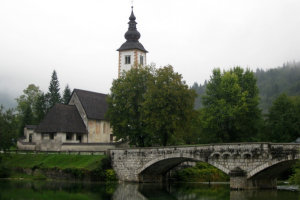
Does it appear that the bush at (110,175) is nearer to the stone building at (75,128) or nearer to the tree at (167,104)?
the tree at (167,104)

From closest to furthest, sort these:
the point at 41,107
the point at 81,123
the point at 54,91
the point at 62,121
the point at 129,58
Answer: the point at 62,121, the point at 81,123, the point at 129,58, the point at 41,107, the point at 54,91

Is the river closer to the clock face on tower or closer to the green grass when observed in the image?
the green grass

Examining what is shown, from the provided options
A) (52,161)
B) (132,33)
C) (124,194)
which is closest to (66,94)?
(132,33)

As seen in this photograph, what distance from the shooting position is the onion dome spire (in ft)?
225

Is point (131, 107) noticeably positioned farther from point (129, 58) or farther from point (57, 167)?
point (129, 58)

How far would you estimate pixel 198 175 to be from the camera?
176ft

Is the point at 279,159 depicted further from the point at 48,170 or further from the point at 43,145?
the point at 43,145

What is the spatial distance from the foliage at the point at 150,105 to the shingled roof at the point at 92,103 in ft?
28.8

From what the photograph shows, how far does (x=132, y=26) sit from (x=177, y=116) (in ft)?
83.0

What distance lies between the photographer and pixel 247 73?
199 ft

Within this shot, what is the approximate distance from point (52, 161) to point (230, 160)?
23330mm

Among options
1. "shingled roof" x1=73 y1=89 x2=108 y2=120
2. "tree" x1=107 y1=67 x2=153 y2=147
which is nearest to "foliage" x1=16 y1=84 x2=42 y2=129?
"shingled roof" x1=73 y1=89 x2=108 y2=120

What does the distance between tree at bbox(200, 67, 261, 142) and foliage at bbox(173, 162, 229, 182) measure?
565 cm

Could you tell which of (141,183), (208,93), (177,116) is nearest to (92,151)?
(141,183)
